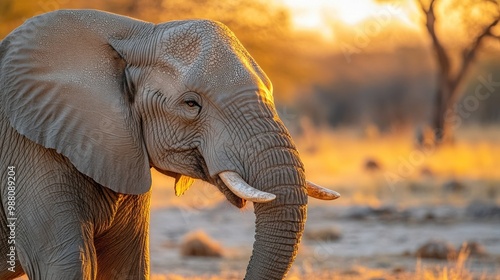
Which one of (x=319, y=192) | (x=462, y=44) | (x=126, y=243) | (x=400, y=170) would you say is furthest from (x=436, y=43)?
(x=319, y=192)

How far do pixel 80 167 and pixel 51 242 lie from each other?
34 centimetres

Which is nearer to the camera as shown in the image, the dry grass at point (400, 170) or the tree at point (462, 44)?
the dry grass at point (400, 170)

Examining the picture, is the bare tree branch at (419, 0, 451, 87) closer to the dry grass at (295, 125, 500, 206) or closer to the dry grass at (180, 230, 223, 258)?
the dry grass at (295, 125, 500, 206)

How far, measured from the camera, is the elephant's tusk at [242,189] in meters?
4.50

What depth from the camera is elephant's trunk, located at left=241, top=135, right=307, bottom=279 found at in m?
4.62

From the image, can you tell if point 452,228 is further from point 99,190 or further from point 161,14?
point 99,190

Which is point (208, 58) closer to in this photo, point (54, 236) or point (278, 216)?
point (278, 216)

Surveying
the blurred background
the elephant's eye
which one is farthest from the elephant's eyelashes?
the blurred background

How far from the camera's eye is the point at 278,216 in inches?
182

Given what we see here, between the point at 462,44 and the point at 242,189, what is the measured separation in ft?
55.6

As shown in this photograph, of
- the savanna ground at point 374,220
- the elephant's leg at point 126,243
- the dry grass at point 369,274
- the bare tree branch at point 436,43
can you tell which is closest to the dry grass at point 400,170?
the savanna ground at point 374,220

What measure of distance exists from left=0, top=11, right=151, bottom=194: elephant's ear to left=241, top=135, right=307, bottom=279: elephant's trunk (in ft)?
2.15

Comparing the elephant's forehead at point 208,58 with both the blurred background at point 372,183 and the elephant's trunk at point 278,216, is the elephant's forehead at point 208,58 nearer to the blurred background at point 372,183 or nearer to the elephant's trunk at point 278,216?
the elephant's trunk at point 278,216

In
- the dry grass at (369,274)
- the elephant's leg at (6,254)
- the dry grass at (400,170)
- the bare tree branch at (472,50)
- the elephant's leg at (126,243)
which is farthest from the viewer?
the bare tree branch at (472,50)
